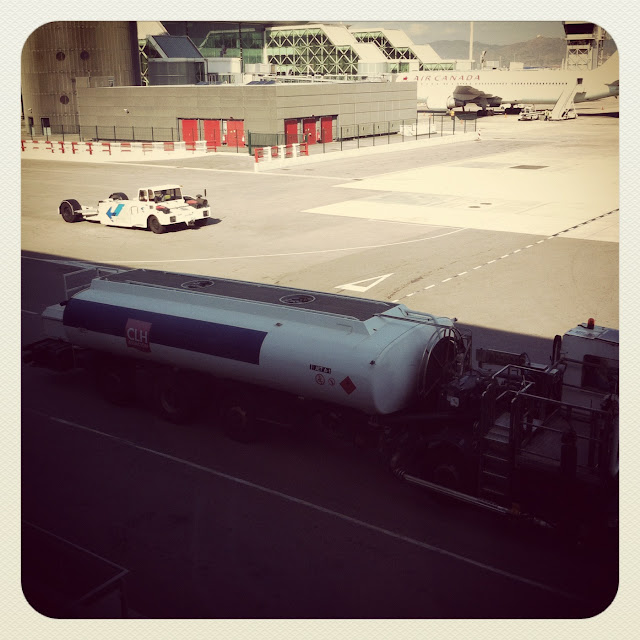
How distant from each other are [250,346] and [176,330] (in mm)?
1985

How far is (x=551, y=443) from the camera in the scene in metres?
12.5

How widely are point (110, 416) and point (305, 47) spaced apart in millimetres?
114369

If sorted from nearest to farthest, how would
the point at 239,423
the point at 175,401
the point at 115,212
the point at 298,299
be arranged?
1. the point at 239,423
2. the point at 298,299
3. the point at 175,401
4. the point at 115,212

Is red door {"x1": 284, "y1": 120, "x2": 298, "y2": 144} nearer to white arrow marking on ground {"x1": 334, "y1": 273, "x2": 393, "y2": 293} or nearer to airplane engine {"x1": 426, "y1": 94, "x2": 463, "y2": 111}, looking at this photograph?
airplane engine {"x1": 426, "y1": 94, "x2": 463, "y2": 111}

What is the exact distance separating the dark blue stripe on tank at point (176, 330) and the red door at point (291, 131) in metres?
51.6

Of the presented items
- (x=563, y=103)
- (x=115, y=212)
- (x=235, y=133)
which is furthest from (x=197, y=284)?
(x=563, y=103)

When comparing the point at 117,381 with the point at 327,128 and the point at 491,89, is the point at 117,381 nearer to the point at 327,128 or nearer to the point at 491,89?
the point at 327,128

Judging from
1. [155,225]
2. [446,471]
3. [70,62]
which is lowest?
[446,471]

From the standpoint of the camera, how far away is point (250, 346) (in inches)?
579

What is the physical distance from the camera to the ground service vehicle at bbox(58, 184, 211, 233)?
36.7 metres

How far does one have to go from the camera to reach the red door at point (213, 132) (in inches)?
2793

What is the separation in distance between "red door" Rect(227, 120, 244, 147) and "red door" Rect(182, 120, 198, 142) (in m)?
3.75

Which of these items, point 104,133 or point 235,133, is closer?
point 235,133

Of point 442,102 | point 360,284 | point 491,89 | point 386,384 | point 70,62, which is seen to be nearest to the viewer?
point 386,384
